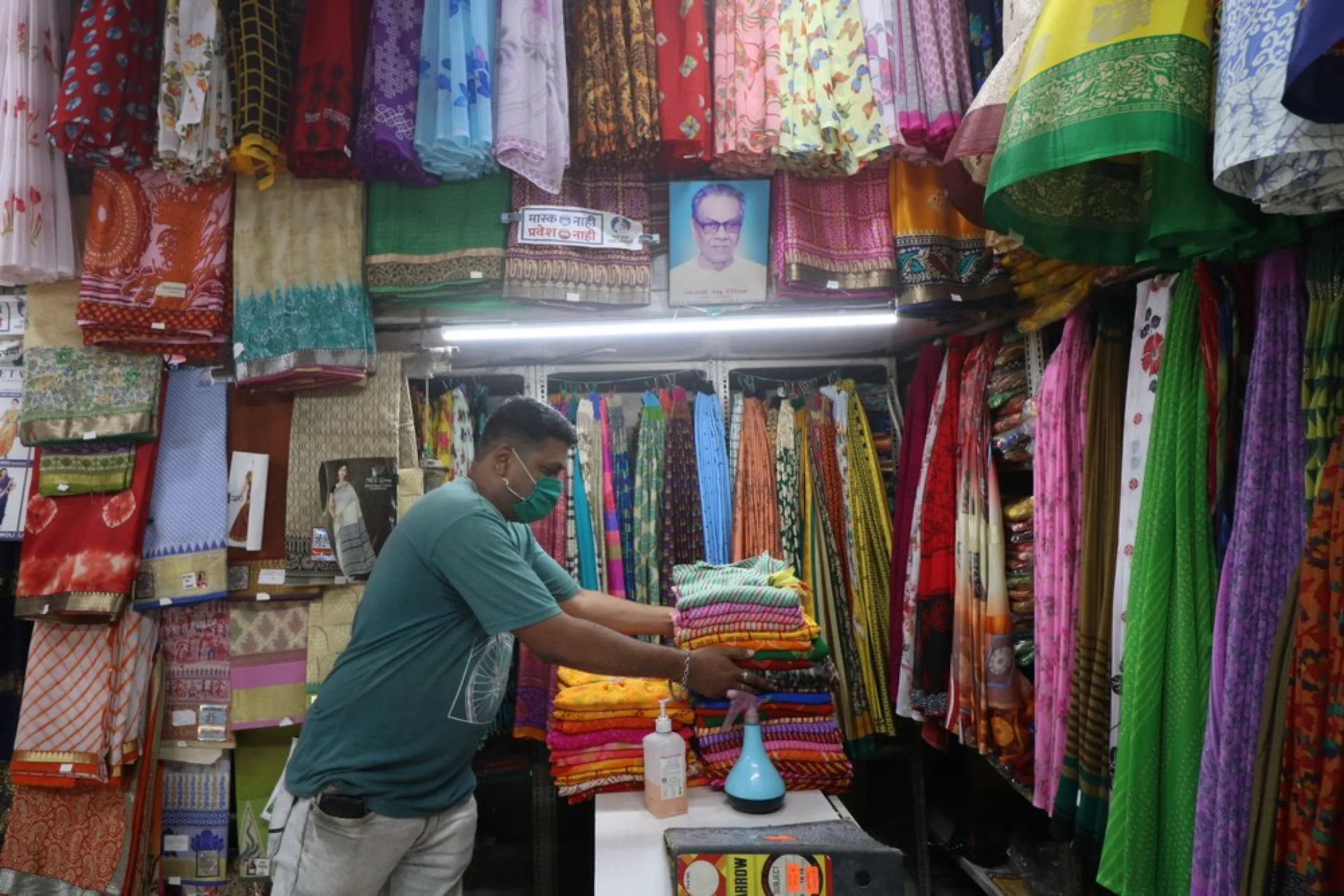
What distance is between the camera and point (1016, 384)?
8.86 feet

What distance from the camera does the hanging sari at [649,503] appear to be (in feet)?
10.7

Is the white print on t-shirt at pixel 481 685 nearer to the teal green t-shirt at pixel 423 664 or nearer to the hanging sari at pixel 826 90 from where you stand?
the teal green t-shirt at pixel 423 664

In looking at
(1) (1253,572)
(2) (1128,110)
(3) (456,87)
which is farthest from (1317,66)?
(3) (456,87)

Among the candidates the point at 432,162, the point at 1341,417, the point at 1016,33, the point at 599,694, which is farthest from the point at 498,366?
the point at 1341,417

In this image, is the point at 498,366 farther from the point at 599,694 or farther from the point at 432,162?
the point at 599,694

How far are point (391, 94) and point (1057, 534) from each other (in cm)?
235

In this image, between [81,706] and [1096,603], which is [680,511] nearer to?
[1096,603]

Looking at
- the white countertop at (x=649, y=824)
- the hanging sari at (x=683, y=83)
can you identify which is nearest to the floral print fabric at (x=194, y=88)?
the hanging sari at (x=683, y=83)

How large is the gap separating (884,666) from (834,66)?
82.5 inches

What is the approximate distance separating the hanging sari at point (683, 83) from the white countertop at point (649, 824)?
195 centimetres

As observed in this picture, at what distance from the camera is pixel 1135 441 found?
6.61 feet

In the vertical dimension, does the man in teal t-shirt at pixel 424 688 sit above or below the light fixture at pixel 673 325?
below

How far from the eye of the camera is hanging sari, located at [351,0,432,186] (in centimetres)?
268

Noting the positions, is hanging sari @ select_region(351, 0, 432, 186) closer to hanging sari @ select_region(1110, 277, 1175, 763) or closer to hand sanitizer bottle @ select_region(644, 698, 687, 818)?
hand sanitizer bottle @ select_region(644, 698, 687, 818)
